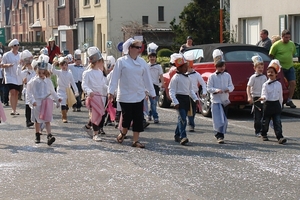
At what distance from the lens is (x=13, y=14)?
77812 mm

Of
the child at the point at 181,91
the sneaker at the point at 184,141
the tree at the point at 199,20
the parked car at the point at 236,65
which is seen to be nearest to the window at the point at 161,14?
the tree at the point at 199,20

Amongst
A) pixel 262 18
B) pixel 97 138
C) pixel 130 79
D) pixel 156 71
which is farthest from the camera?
pixel 262 18

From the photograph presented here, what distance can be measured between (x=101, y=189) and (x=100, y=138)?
14.2ft

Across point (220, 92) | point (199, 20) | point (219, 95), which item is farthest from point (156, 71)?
point (199, 20)

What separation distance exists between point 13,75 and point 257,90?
7144mm

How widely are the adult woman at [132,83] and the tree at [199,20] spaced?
69.1 ft

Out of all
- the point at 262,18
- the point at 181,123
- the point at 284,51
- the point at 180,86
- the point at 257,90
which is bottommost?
the point at 181,123

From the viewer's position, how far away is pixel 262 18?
80.3ft

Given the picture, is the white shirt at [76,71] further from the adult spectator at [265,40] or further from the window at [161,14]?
the window at [161,14]

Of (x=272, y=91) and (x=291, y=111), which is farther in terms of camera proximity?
(x=291, y=111)

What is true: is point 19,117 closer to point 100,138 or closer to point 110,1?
point 100,138

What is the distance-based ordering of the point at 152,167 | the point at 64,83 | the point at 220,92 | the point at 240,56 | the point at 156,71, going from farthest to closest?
the point at 240,56 < the point at 64,83 < the point at 156,71 < the point at 220,92 < the point at 152,167

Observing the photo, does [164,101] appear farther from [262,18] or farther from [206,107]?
[262,18]

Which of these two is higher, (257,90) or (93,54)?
(93,54)
